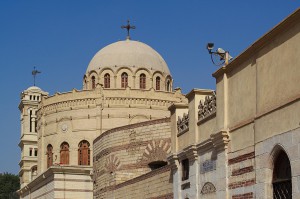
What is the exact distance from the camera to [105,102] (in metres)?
40.5

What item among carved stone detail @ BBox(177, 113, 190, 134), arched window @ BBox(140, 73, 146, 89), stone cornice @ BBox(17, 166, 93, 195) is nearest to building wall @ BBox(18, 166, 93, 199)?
stone cornice @ BBox(17, 166, 93, 195)

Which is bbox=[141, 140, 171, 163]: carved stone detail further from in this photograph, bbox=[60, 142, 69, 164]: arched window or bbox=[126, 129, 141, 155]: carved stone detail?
bbox=[60, 142, 69, 164]: arched window

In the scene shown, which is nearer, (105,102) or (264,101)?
(264,101)

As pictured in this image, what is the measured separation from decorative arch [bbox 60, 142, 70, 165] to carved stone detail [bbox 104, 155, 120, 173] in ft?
47.0

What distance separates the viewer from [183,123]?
17.1 metres

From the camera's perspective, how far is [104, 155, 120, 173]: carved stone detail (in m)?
27.8

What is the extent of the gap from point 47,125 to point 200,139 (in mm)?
28869

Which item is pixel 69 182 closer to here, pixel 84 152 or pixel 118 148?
pixel 84 152

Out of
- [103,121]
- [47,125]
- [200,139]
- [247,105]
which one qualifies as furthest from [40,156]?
[247,105]

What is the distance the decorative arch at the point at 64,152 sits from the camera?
1666 inches

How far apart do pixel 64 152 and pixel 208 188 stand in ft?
93.7

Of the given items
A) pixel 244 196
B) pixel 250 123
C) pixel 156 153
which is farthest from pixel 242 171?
pixel 156 153

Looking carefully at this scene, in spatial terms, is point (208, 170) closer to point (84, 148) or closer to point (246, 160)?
point (246, 160)

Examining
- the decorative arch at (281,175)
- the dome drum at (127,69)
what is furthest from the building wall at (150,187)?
the dome drum at (127,69)
